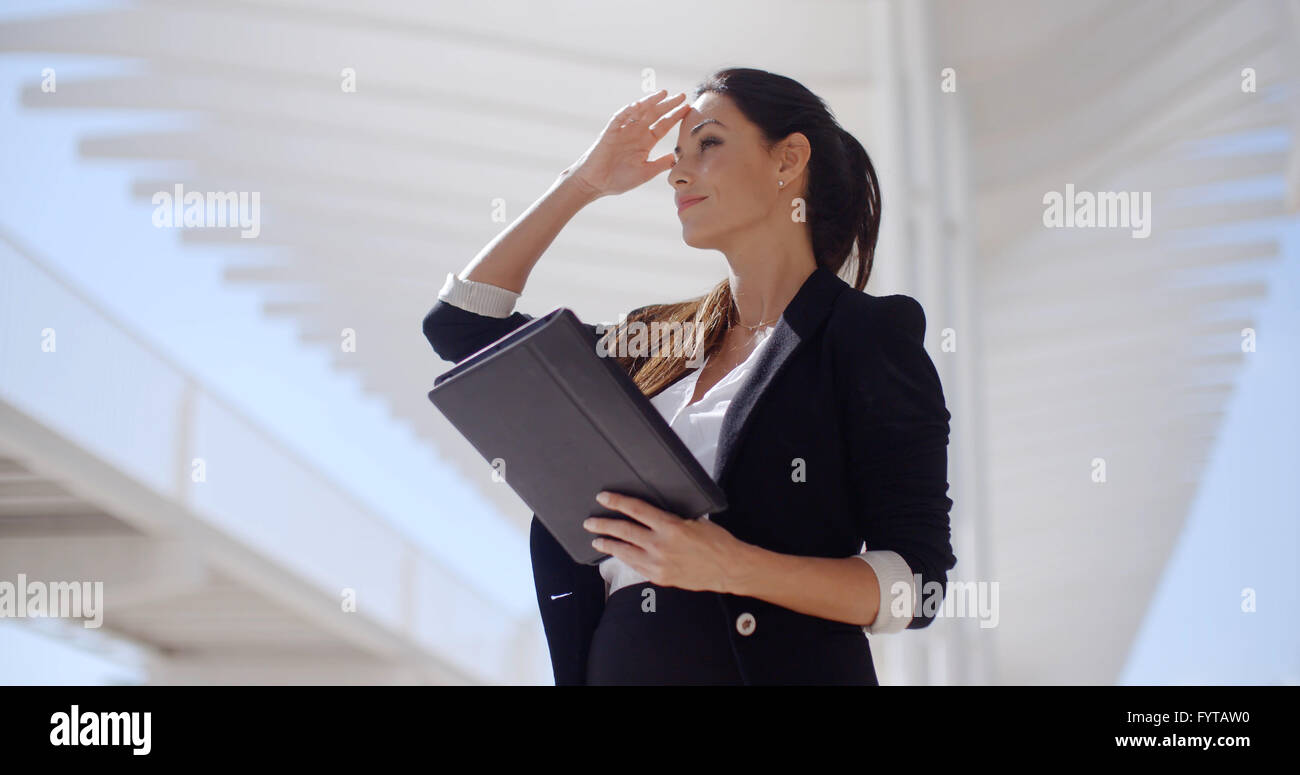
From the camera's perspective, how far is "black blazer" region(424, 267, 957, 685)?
170 cm

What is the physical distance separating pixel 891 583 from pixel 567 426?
0.47 meters

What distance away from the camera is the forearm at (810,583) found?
5.26ft

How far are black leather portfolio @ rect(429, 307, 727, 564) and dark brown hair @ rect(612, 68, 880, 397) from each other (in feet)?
1.66

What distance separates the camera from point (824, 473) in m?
1.77

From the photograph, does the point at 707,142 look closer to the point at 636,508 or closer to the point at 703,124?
the point at 703,124

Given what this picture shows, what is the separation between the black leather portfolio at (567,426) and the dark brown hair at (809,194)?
51 centimetres

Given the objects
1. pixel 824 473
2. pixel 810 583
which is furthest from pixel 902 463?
pixel 810 583

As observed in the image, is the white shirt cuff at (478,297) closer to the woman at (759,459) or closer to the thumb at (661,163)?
the woman at (759,459)

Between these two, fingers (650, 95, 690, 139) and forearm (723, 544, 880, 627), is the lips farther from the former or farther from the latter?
forearm (723, 544, 880, 627)

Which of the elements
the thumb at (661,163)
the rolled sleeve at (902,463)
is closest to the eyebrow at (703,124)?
the thumb at (661,163)

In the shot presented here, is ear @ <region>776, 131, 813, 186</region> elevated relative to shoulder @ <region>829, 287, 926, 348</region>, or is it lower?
elevated

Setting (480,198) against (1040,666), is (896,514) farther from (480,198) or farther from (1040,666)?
(1040,666)

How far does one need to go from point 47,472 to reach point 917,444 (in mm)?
8426

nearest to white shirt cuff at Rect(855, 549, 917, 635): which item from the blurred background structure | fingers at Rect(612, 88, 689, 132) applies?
fingers at Rect(612, 88, 689, 132)
